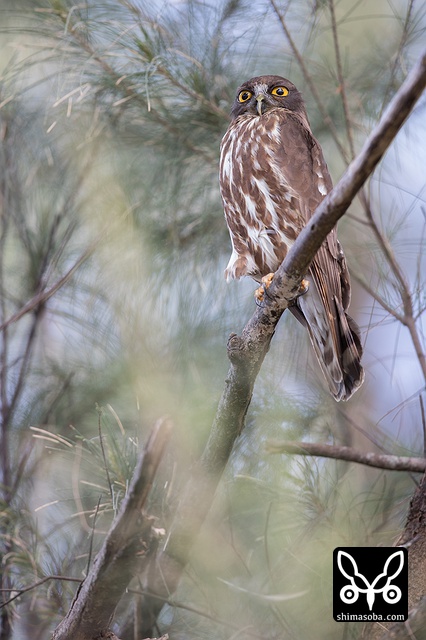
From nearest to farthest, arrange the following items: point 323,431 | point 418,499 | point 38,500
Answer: point 418,499
point 323,431
point 38,500

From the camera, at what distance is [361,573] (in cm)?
175

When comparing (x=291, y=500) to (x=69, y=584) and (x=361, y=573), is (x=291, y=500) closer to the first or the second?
(x=361, y=573)

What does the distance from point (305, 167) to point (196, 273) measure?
648 mm

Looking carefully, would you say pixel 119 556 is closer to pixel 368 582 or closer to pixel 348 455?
pixel 348 455

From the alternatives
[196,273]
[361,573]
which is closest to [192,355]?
[196,273]

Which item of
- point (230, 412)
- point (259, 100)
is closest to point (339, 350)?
point (230, 412)

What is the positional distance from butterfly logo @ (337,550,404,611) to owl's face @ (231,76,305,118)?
1420 millimetres

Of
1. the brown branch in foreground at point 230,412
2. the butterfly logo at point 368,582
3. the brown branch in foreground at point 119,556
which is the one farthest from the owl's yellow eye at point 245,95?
the brown branch in foreground at point 119,556

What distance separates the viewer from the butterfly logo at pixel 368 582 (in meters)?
1.69

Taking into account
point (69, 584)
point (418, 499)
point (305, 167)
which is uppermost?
point (305, 167)

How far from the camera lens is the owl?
2174 mm

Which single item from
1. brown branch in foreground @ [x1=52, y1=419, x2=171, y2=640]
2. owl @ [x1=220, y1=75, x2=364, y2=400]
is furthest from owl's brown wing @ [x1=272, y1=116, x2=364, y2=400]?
brown branch in foreground @ [x1=52, y1=419, x2=171, y2=640]

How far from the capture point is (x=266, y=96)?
2.48 meters

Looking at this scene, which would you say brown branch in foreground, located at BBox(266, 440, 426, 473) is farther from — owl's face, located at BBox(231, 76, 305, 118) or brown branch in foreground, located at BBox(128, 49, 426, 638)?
owl's face, located at BBox(231, 76, 305, 118)
